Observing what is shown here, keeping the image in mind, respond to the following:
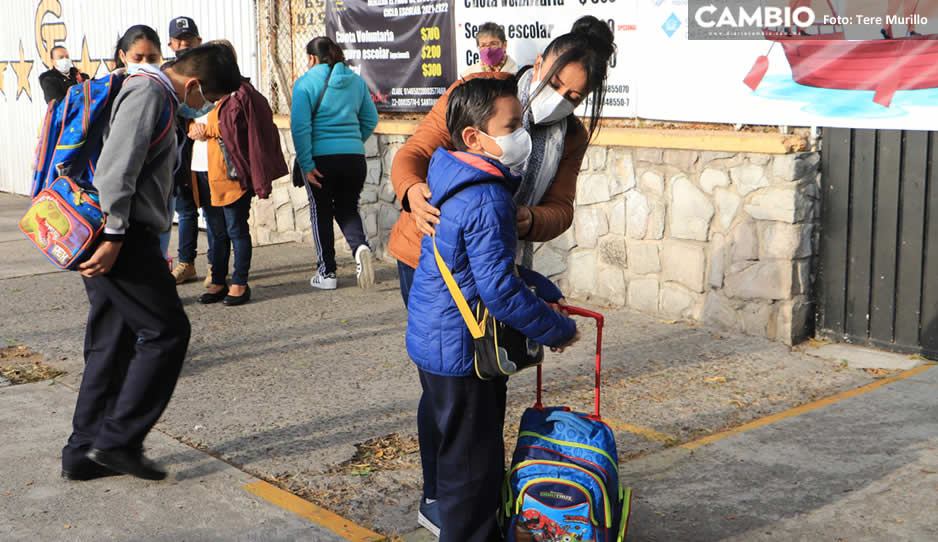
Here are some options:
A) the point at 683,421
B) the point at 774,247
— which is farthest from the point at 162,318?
the point at 774,247

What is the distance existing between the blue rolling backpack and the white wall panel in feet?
25.5

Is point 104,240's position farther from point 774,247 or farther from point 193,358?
point 774,247

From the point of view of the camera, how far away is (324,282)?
7875 mm

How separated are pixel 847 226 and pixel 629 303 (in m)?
1.61

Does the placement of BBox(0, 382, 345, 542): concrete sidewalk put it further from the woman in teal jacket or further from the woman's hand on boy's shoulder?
the woman in teal jacket

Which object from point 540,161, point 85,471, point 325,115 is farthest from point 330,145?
point 540,161

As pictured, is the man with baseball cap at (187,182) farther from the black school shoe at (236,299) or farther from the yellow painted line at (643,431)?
the yellow painted line at (643,431)

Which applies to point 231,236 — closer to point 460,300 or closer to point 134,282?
point 134,282

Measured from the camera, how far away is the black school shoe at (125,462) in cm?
400

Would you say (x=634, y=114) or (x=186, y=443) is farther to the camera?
(x=634, y=114)

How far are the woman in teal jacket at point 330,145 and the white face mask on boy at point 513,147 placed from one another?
15.0 feet

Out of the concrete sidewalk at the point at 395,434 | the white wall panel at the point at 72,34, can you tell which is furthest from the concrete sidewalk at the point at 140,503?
the white wall panel at the point at 72,34

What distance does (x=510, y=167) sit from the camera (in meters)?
3.12

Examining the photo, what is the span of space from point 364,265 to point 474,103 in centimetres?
462
